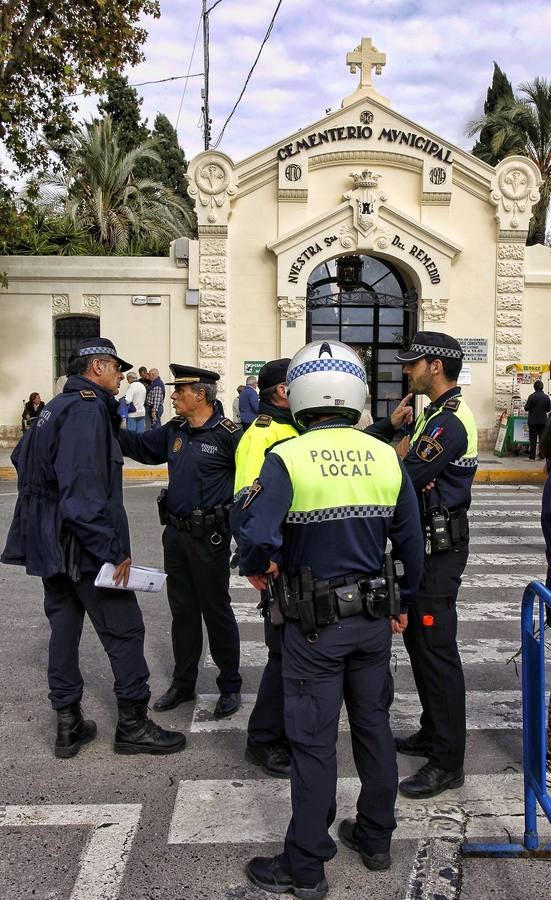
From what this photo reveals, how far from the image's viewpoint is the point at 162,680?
490 centimetres

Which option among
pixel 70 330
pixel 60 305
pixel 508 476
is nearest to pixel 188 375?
pixel 508 476

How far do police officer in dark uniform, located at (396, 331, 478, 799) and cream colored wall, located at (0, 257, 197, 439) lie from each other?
46.9 feet

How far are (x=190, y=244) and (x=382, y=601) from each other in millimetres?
15414

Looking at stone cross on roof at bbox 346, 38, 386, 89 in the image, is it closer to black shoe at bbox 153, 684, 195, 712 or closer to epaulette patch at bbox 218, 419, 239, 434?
epaulette patch at bbox 218, 419, 239, 434

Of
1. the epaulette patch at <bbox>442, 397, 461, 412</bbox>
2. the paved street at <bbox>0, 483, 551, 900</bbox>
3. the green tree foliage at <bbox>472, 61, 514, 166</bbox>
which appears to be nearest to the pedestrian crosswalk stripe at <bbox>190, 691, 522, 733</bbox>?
the paved street at <bbox>0, 483, 551, 900</bbox>

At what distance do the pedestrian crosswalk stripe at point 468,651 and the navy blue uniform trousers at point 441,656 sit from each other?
1677 millimetres

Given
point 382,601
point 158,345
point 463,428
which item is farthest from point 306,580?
point 158,345

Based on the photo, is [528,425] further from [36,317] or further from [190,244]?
[36,317]

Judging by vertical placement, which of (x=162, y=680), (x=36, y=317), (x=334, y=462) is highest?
(x=36, y=317)

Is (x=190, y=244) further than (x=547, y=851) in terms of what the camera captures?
Yes

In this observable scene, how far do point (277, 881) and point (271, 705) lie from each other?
98cm

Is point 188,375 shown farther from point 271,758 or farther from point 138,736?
point 271,758

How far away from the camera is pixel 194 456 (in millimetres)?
4266

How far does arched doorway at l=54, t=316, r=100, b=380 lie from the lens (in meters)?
17.7
